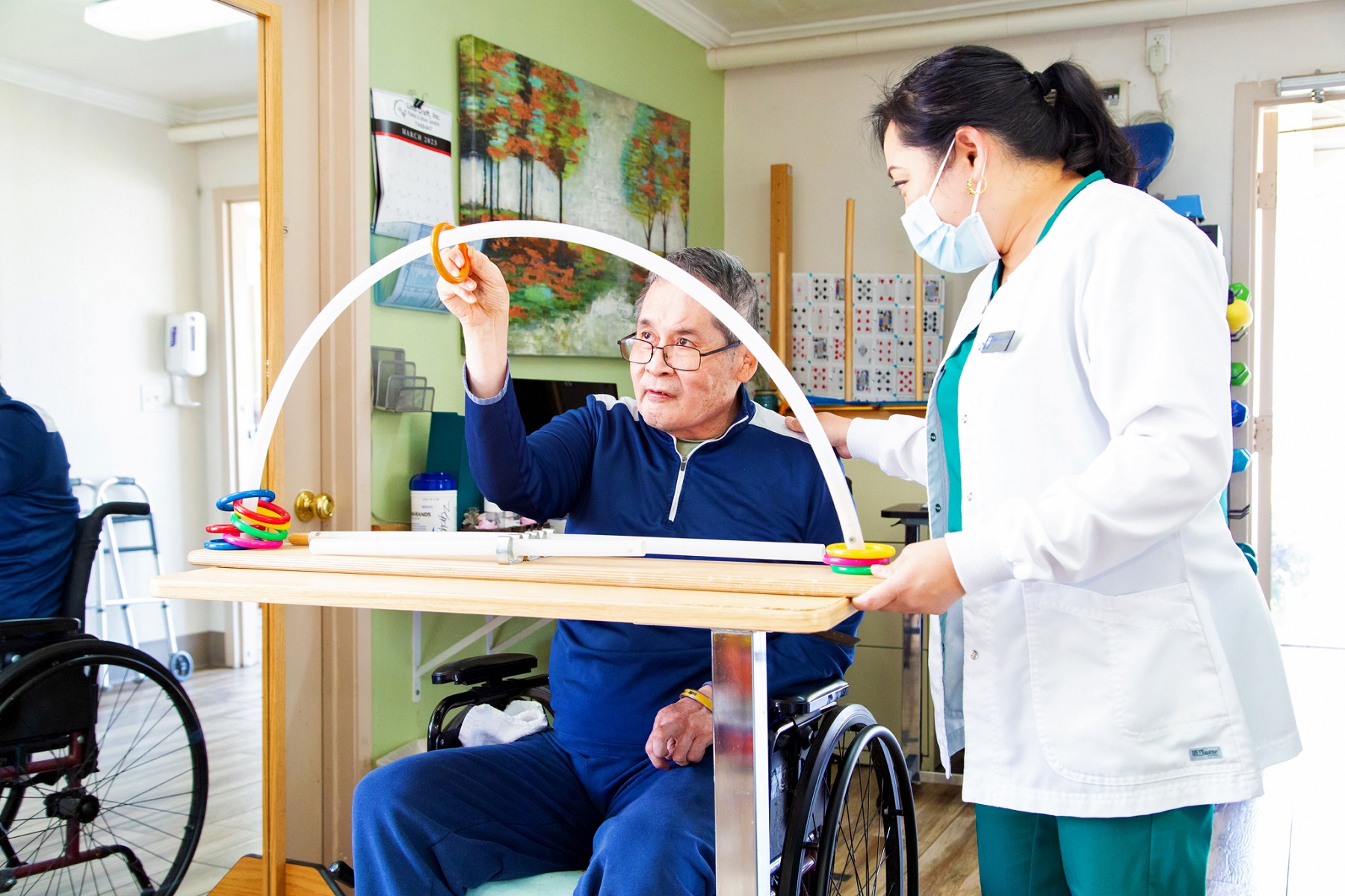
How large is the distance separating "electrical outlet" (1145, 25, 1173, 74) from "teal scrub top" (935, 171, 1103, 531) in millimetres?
3149

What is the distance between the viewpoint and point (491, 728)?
176cm

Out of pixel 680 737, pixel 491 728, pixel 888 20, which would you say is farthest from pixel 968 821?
pixel 888 20

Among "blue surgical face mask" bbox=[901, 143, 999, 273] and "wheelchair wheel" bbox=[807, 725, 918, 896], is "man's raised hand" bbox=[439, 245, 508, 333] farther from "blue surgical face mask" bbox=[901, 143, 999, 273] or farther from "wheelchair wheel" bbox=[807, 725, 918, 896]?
"wheelchair wheel" bbox=[807, 725, 918, 896]

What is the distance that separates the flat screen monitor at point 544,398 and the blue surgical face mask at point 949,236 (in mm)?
1674

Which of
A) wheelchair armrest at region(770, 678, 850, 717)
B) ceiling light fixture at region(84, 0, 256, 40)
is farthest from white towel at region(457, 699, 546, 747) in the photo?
ceiling light fixture at region(84, 0, 256, 40)

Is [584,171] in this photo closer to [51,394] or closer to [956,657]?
[51,394]

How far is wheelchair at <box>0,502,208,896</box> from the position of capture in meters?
1.82

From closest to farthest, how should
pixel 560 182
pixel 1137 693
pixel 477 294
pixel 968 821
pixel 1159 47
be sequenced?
pixel 1137 693 < pixel 477 294 < pixel 968 821 < pixel 560 182 < pixel 1159 47

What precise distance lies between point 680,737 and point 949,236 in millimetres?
763

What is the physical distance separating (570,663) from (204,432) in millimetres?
1034

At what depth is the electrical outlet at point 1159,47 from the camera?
395cm

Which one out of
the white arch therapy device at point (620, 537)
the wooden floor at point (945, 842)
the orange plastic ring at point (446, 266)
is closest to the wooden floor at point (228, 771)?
the white arch therapy device at point (620, 537)

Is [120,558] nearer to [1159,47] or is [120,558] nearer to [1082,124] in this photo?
[1082,124]

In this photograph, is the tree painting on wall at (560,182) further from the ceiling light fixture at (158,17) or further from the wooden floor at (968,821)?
the wooden floor at (968,821)
